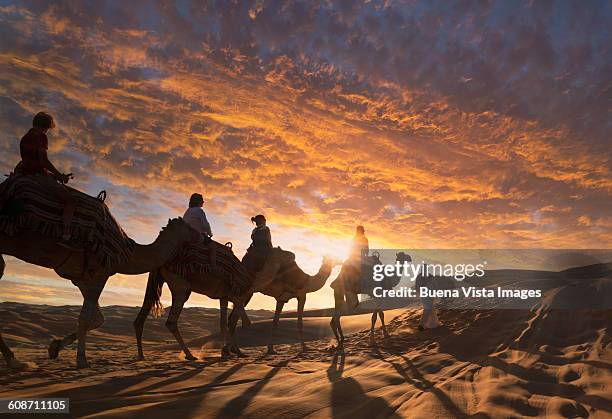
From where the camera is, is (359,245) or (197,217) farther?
(359,245)

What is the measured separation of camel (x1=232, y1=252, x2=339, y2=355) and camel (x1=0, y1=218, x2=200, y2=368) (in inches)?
126

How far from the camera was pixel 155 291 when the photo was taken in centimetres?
1002

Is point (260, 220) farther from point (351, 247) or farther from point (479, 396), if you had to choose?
point (479, 396)

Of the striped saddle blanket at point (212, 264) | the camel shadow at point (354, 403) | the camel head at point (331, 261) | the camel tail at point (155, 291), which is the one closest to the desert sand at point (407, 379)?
the camel shadow at point (354, 403)

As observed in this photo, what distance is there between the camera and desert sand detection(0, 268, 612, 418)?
4.37 m

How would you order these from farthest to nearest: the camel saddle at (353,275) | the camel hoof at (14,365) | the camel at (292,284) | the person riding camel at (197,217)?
the camel saddle at (353,275) → the camel at (292,284) → the person riding camel at (197,217) → the camel hoof at (14,365)

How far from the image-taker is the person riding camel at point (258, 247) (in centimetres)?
1190

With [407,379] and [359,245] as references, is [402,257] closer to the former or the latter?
[359,245]

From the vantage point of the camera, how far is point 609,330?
8.86m

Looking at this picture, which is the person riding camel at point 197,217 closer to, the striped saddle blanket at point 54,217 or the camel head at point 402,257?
the striped saddle blanket at point 54,217

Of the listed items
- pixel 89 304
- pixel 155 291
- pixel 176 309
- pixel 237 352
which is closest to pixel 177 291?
pixel 176 309

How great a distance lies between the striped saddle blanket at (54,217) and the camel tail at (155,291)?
2267 mm

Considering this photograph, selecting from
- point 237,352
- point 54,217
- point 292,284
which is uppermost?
point 54,217

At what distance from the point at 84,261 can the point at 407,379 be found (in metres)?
5.26
